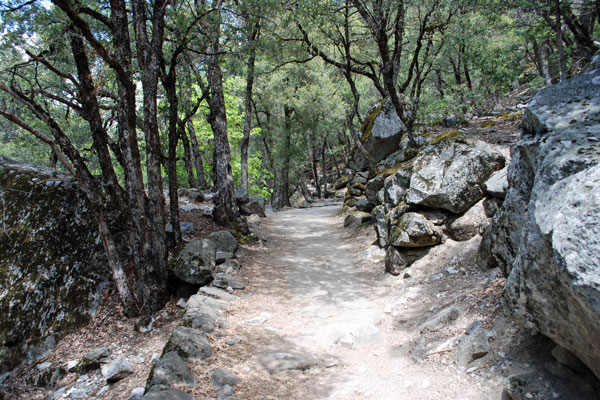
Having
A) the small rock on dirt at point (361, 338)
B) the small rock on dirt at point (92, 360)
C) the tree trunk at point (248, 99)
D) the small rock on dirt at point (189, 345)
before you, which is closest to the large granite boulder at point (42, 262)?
the small rock on dirt at point (92, 360)

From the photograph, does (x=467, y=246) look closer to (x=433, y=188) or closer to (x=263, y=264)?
(x=433, y=188)

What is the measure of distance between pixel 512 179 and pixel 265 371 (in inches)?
150

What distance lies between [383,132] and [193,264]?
1013cm

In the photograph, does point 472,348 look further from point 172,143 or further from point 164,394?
point 172,143

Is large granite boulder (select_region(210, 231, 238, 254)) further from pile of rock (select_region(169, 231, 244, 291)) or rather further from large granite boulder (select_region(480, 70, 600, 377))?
large granite boulder (select_region(480, 70, 600, 377))

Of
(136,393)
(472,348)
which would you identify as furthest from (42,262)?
(472,348)

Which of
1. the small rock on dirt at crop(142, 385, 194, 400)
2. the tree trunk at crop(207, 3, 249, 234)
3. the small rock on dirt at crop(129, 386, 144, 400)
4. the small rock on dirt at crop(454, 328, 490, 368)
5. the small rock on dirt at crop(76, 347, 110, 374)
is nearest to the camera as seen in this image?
the small rock on dirt at crop(142, 385, 194, 400)

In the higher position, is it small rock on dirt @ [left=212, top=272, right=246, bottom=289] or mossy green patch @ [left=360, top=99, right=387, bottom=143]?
mossy green patch @ [left=360, top=99, right=387, bottom=143]

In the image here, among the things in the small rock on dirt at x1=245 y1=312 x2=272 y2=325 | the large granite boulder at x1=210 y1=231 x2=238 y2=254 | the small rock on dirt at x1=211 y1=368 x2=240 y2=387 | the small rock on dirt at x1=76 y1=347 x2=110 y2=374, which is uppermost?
the large granite boulder at x1=210 y1=231 x2=238 y2=254

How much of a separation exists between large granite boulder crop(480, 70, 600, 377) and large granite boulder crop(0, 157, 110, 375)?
7718 mm

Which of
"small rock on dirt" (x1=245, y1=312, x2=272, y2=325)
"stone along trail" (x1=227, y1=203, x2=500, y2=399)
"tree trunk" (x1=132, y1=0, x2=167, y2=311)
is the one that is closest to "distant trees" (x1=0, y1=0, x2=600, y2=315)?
"tree trunk" (x1=132, y1=0, x2=167, y2=311)

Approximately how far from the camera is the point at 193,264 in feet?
24.6

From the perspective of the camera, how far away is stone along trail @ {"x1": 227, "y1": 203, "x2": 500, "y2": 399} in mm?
3836

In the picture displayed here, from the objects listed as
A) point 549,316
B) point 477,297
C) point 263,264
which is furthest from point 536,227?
point 263,264
